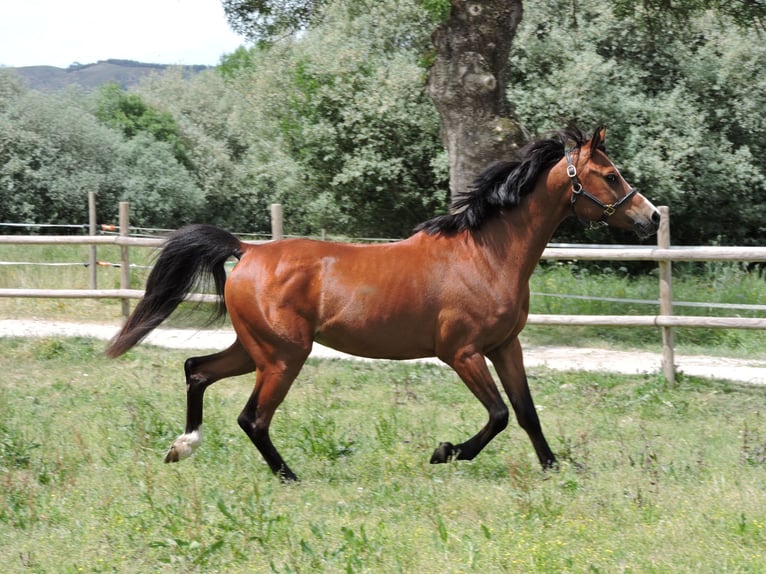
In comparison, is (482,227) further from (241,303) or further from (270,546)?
(270,546)

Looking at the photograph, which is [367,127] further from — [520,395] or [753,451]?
[753,451]

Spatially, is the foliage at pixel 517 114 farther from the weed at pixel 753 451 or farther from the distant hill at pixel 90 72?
the distant hill at pixel 90 72

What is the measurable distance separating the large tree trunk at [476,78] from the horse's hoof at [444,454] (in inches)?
235

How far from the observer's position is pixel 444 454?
6.02 metres

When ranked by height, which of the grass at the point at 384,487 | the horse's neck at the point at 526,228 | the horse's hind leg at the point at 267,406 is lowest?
the grass at the point at 384,487

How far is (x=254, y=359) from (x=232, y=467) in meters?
0.71

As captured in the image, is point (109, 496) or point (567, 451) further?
point (567, 451)

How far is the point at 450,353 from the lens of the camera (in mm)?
6098

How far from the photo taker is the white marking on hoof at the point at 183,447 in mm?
6255

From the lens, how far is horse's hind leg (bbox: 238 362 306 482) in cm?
604

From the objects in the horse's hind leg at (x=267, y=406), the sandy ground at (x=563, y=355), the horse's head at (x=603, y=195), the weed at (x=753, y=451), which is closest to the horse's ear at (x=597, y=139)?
the horse's head at (x=603, y=195)

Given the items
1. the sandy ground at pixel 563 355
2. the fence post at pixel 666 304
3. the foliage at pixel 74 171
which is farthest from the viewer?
the foliage at pixel 74 171

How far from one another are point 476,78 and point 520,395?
6090mm

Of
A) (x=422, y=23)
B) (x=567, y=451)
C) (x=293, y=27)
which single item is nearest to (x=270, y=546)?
(x=567, y=451)
